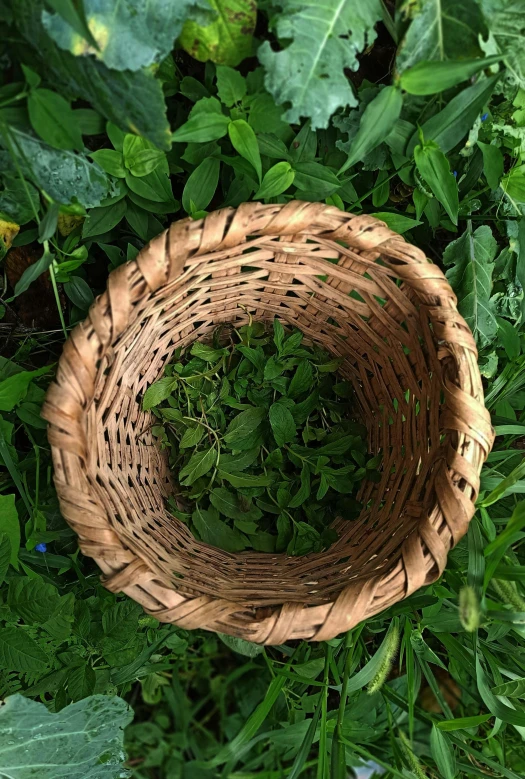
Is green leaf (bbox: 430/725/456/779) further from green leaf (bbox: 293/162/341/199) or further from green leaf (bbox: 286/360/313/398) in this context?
green leaf (bbox: 293/162/341/199)

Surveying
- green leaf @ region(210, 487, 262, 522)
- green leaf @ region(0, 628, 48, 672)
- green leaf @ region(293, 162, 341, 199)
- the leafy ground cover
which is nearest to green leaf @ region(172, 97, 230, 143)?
the leafy ground cover

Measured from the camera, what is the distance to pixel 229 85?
0.72 m

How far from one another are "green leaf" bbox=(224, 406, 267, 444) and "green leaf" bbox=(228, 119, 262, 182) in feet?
1.32

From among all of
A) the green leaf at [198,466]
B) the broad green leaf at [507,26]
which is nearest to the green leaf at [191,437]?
the green leaf at [198,466]

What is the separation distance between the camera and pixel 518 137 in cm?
82

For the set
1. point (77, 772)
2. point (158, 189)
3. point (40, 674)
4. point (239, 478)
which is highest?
point (158, 189)

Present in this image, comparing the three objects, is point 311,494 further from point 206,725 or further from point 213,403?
point 206,725

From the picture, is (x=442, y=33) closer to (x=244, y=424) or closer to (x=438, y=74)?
(x=438, y=74)

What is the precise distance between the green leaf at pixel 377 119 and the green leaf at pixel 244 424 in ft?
1.44

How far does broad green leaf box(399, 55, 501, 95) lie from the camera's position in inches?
25.7

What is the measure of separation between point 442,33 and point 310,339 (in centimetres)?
49

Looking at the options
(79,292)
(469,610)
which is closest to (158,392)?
(79,292)

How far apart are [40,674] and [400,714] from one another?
2.15 feet

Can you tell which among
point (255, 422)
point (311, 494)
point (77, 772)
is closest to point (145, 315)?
point (255, 422)
